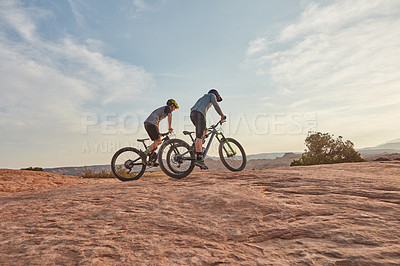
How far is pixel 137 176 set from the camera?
8.23 metres

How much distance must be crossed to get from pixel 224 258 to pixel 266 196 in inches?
82.8

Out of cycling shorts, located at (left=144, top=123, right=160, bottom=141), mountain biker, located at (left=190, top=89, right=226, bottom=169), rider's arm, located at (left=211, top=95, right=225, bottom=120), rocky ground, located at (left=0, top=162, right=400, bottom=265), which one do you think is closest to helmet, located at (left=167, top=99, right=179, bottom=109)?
cycling shorts, located at (left=144, top=123, right=160, bottom=141)

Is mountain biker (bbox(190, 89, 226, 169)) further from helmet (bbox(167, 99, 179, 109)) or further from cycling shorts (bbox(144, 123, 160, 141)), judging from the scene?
cycling shorts (bbox(144, 123, 160, 141))

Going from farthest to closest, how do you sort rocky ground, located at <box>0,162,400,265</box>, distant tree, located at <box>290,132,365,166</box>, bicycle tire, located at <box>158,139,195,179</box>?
1. distant tree, located at <box>290,132,365,166</box>
2. bicycle tire, located at <box>158,139,195,179</box>
3. rocky ground, located at <box>0,162,400,265</box>

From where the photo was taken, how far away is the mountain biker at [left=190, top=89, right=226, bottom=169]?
7.35m

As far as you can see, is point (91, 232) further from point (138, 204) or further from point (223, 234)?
point (223, 234)

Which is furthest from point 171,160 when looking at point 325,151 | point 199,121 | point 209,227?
point 325,151

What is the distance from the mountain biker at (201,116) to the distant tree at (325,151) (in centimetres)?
1189

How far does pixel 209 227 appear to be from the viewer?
3.06m

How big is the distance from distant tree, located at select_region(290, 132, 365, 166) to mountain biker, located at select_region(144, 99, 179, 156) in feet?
39.6

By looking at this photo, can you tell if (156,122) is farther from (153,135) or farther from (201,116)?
(201,116)

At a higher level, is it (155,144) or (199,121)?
(199,121)

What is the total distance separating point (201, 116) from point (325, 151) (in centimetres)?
1507

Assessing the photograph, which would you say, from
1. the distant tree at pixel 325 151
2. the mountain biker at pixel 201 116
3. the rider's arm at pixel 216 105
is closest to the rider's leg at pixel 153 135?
the mountain biker at pixel 201 116
